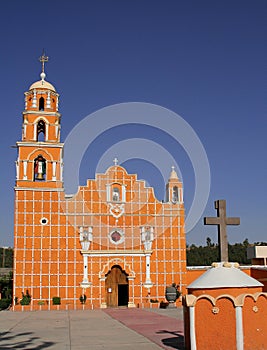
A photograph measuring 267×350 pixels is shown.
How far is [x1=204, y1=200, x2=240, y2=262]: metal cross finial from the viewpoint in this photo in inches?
388

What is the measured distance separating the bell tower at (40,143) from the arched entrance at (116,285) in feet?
19.7

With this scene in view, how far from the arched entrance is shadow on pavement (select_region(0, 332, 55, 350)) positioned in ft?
44.9

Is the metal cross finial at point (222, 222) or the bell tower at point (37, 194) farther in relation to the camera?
the bell tower at point (37, 194)

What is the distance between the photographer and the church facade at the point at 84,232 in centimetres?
2541

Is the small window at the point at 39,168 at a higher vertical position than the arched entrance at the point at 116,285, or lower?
higher

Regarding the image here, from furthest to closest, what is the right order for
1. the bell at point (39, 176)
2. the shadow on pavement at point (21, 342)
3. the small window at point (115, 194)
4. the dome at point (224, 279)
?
the small window at point (115, 194)
the bell at point (39, 176)
the shadow on pavement at point (21, 342)
the dome at point (224, 279)

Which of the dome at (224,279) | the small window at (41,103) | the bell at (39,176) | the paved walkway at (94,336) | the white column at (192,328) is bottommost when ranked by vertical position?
the paved walkway at (94,336)

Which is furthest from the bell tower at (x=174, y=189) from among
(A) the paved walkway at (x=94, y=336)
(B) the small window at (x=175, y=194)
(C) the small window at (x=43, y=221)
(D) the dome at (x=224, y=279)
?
(D) the dome at (x=224, y=279)

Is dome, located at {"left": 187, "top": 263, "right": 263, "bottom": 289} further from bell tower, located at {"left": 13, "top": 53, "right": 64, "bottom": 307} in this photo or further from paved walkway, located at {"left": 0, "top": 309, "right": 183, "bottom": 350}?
bell tower, located at {"left": 13, "top": 53, "right": 64, "bottom": 307}

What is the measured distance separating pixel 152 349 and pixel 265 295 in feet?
8.54

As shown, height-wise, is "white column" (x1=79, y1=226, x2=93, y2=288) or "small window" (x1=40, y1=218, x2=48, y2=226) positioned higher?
"small window" (x1=40, y1=218, x2=48, y2=226)

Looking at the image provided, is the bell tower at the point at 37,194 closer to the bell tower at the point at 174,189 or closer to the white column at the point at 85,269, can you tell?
the white column at the point at 85,269

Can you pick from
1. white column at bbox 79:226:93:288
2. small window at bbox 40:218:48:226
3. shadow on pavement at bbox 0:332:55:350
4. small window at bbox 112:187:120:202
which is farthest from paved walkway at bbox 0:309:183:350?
small window at bbox 112:187:120:202

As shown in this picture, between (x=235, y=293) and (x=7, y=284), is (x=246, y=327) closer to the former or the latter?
(x=235, y=293)
